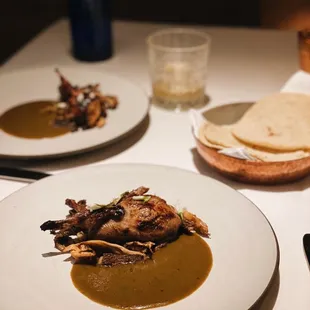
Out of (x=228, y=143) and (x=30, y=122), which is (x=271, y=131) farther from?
(x=30, y=122)

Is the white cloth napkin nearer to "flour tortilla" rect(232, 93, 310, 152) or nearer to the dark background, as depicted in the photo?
"flour tortilla" rect(232, 93, 310, 152)

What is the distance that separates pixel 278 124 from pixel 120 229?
1.64ft

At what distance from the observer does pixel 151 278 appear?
0.91 metres

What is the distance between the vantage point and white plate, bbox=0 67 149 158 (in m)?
1.31

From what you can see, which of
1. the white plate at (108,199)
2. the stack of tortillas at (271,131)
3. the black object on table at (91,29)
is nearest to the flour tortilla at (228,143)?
the stack of tortillas at (271,131)

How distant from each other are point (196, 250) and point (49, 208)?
0.30 metres

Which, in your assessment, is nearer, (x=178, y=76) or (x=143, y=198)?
(x=143, y=198)

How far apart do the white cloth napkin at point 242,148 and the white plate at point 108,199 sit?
0.28ft

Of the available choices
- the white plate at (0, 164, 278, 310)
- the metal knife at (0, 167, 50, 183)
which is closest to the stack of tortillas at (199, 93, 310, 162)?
the white plate at (0, 164, 278, 310)

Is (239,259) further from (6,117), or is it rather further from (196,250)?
(6,117)

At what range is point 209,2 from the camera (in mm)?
3297

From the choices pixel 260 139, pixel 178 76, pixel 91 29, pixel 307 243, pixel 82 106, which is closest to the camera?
pixel 307 243

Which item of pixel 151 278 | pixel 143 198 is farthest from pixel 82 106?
pixel 151 278

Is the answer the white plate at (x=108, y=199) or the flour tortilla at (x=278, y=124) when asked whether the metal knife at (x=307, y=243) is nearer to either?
the white plate at (x=108, y=199)
